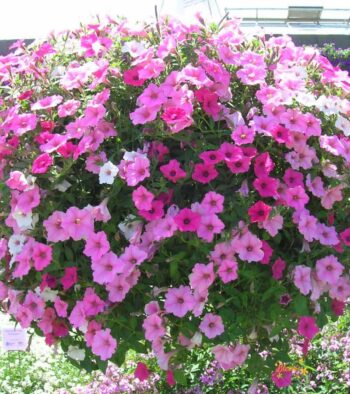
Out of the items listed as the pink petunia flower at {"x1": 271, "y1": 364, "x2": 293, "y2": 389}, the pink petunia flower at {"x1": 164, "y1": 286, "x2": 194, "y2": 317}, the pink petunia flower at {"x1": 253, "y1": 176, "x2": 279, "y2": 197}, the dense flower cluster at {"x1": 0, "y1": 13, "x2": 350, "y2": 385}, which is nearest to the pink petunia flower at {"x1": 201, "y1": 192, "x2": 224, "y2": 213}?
the dense flower cluster at {"x1": 0, "y1": 13, "x2": 350, "y2": 385}

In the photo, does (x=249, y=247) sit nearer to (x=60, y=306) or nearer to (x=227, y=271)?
(x=227, y=271)

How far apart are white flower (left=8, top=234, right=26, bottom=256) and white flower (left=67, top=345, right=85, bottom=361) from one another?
1.08 ft

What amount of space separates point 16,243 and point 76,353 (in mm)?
368

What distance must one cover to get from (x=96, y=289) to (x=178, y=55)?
0.74m

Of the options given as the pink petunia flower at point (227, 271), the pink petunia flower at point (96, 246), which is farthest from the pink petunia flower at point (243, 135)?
the pink petunia flower at point (96, 246)

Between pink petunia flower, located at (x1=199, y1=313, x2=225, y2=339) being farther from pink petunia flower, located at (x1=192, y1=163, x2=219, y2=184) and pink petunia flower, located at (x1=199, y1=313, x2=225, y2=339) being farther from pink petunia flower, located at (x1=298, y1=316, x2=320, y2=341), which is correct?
pink petunia flower, located at (x1=192, y1=163, x2=219, y2=184)

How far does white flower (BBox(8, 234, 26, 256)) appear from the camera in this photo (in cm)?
174

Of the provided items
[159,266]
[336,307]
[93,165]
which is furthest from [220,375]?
[93,165]

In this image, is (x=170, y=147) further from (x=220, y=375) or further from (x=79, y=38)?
(x=220, y=375)

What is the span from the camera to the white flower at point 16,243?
174 centimetres

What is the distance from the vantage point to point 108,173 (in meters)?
1.63

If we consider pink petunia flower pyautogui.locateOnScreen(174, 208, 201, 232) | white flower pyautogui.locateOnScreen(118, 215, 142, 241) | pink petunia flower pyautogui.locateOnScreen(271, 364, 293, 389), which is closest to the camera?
pink petunia flower pyautogui.locateOnScreen(174, 208, 201, 232)

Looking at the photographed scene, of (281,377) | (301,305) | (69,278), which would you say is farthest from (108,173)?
(281,377)

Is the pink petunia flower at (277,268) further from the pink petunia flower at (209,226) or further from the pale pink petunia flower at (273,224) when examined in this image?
the pink petunia flower at (209,226)
